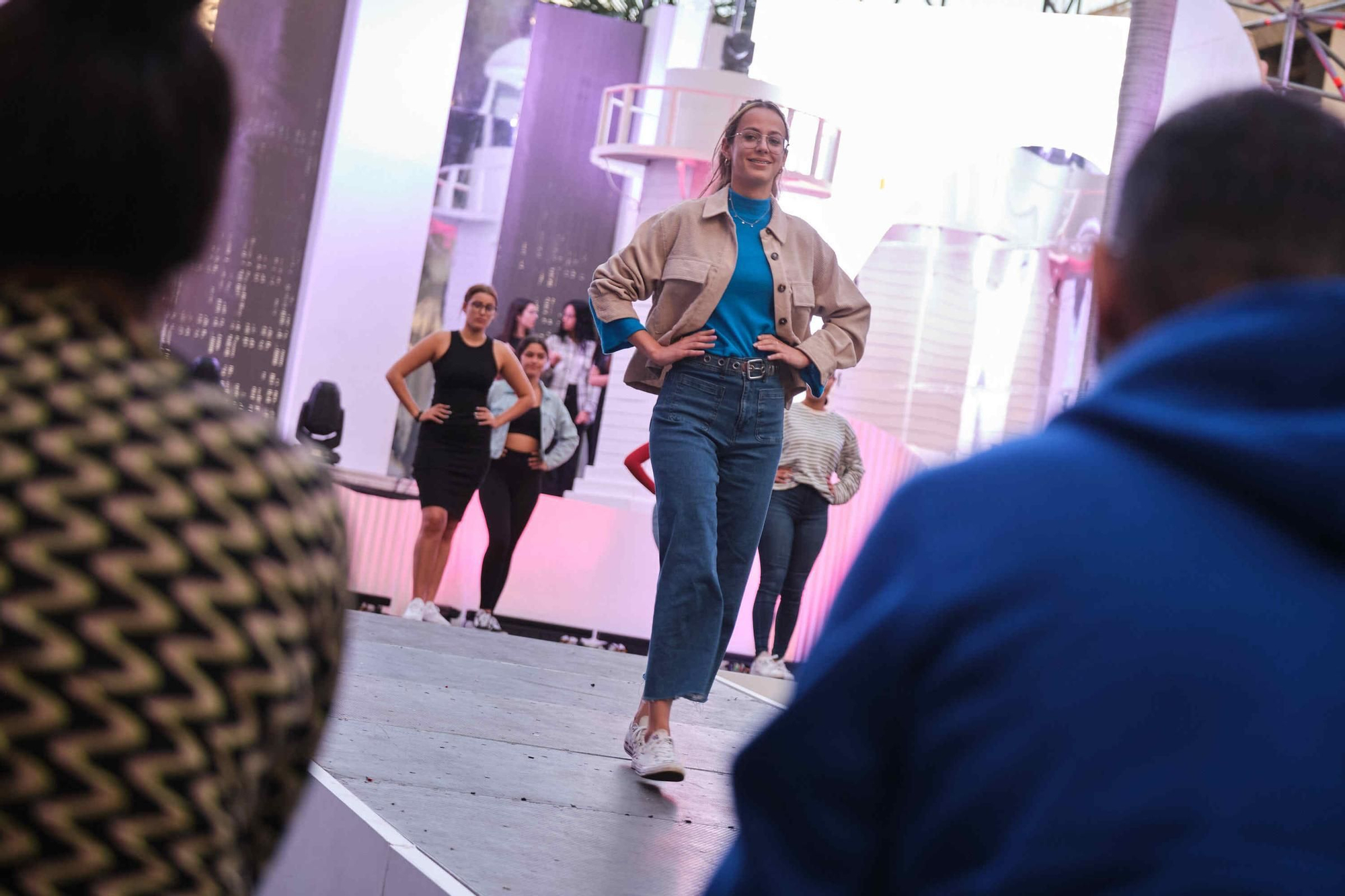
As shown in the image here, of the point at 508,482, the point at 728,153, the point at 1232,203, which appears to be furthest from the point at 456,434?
the point at 1232,203

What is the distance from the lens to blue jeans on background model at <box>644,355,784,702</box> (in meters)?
3.96

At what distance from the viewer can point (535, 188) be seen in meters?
10.6

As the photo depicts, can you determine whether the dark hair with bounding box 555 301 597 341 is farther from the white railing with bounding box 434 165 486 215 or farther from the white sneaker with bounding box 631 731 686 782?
the white sneaker with bounding box 631 731 686 782

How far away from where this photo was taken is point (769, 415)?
4156 mm

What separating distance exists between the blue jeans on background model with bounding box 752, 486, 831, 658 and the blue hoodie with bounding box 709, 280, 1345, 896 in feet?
25.6

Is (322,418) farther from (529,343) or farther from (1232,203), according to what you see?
(1232,203)

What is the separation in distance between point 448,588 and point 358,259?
226cm

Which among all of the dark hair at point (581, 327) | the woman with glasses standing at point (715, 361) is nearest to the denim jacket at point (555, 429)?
the dark hair at point (581, 327)

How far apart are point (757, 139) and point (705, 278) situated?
1.40 feet

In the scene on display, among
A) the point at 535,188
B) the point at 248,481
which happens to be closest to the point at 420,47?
the point at 535,188

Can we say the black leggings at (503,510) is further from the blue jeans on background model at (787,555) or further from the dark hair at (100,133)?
the dark hair at (100,133)

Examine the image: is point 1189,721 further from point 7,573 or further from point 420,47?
point 420,47

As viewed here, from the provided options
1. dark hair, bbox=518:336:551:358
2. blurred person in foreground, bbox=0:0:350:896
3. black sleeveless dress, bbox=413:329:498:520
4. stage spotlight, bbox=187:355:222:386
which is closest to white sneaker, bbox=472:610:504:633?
black sleeveless dress, bbox=413:329:498:520

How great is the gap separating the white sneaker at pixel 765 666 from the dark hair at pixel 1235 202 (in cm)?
776
